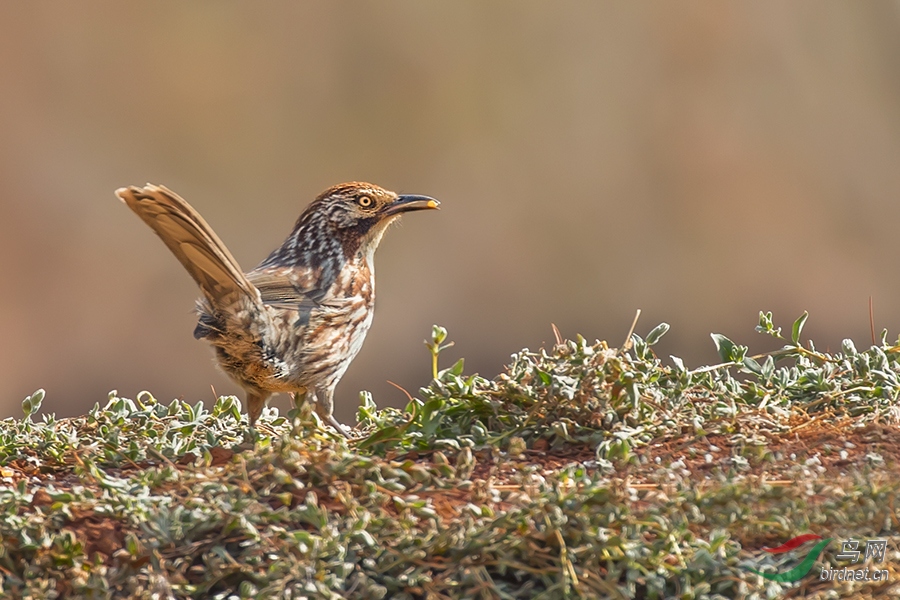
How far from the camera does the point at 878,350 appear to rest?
3238 mm

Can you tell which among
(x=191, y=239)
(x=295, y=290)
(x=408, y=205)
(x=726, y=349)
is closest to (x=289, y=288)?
(x=295, y=290)

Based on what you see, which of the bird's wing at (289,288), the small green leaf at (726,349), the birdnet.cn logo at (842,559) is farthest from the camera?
the bird's wing at (289,288)

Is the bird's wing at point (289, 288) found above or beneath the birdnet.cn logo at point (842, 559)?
above

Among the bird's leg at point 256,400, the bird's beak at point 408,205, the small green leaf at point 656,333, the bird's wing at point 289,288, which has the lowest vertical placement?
the bird's leg at point 256,400

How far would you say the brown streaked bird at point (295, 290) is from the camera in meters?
3.69

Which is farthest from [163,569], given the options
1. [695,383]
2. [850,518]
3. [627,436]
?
[695,383]

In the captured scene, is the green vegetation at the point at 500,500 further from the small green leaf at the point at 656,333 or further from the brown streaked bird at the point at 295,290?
the brown streaked bird at the point at 295,290

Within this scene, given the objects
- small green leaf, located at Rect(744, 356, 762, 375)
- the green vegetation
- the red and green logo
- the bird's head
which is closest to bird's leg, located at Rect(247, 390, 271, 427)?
the bird's head

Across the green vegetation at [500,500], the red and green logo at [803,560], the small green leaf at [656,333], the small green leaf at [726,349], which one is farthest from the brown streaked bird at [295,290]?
the red and green logo at [803,560]

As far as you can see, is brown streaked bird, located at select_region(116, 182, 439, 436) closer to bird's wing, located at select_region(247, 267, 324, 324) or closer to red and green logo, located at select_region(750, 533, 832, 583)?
bird's wing, located at select_region(247, 267, 324, 324)

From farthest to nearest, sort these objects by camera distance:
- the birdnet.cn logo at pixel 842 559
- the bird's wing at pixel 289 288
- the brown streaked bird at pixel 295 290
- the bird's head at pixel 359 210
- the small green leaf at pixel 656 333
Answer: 1. the bird's head at pixel 359 210
2. the bird's wing at pixel 289 288
3. the brown streaked bird at pixel 295 290
4. the small green leaf at pixel 656 333
5. the birdnet.cn logo at pixel 842 559

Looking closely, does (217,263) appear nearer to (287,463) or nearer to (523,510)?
(287,463)

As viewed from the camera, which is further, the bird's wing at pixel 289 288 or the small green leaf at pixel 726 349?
the bird's wing at pixel 289 288

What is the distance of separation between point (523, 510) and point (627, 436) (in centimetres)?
61
